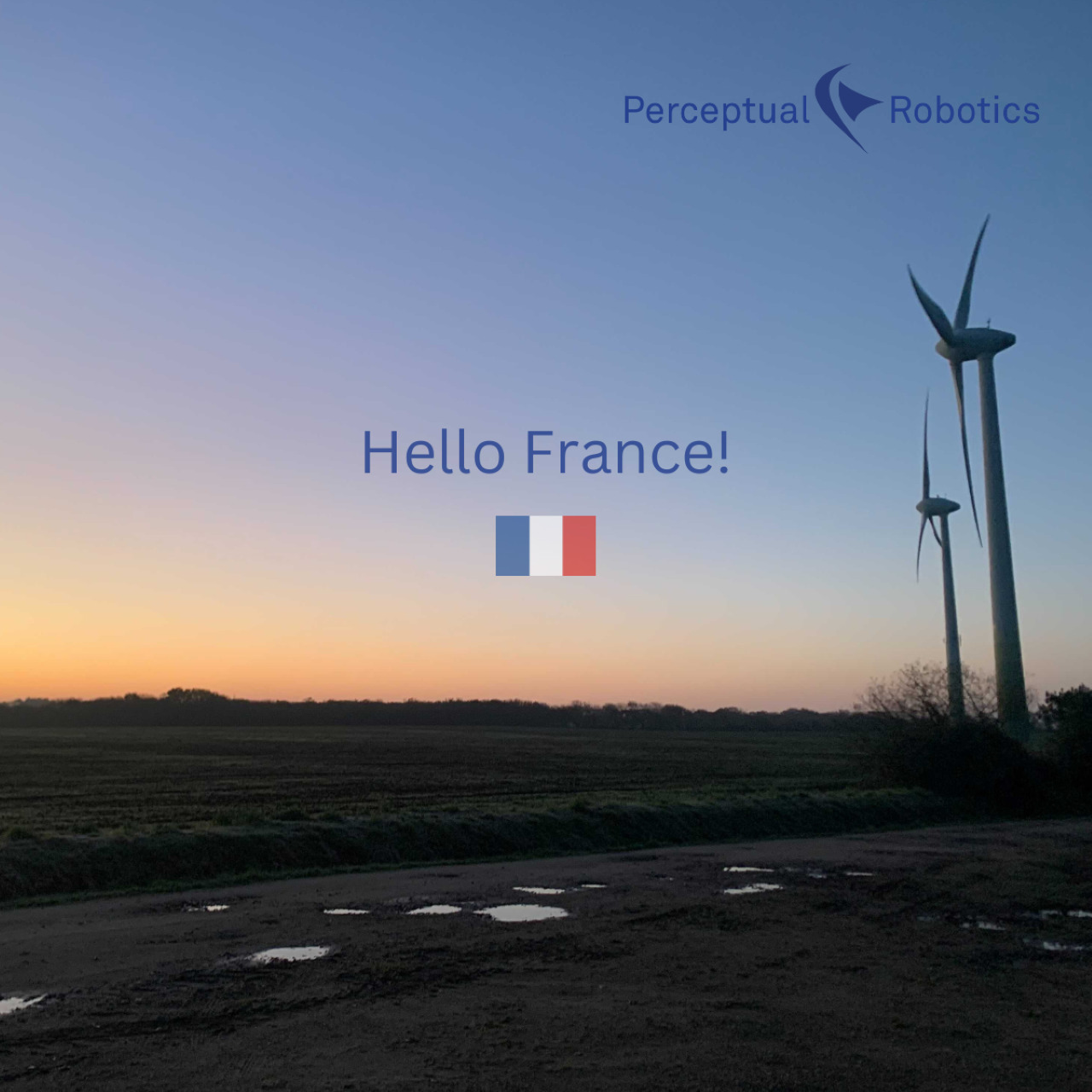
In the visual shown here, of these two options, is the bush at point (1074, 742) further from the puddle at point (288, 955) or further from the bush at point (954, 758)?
the puddle at point (288, 955)

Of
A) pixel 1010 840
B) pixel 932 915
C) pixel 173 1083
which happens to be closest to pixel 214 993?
pixel 173 1083

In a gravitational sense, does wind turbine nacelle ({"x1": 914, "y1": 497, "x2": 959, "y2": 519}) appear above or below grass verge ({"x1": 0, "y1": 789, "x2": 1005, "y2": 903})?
above

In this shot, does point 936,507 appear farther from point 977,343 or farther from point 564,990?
point 564,990

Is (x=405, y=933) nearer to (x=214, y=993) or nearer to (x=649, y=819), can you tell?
(x=214, y=993)

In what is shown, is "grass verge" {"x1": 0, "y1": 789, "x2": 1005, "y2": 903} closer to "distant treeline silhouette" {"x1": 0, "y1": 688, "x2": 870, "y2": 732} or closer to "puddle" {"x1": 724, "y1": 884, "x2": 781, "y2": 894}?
"puddle" {"x1": 724, "y1": 884, "x2": 781, "y2": 894}

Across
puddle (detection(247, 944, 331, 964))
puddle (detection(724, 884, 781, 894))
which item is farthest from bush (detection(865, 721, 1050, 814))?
puddle (detection(247, 944, 331, 964))

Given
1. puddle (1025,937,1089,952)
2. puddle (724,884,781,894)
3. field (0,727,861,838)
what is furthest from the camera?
field (0,727,861,838)

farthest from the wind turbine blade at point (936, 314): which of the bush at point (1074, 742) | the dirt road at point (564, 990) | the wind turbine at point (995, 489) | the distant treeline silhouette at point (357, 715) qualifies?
the distant treeline silhouette at point (357, 715)
